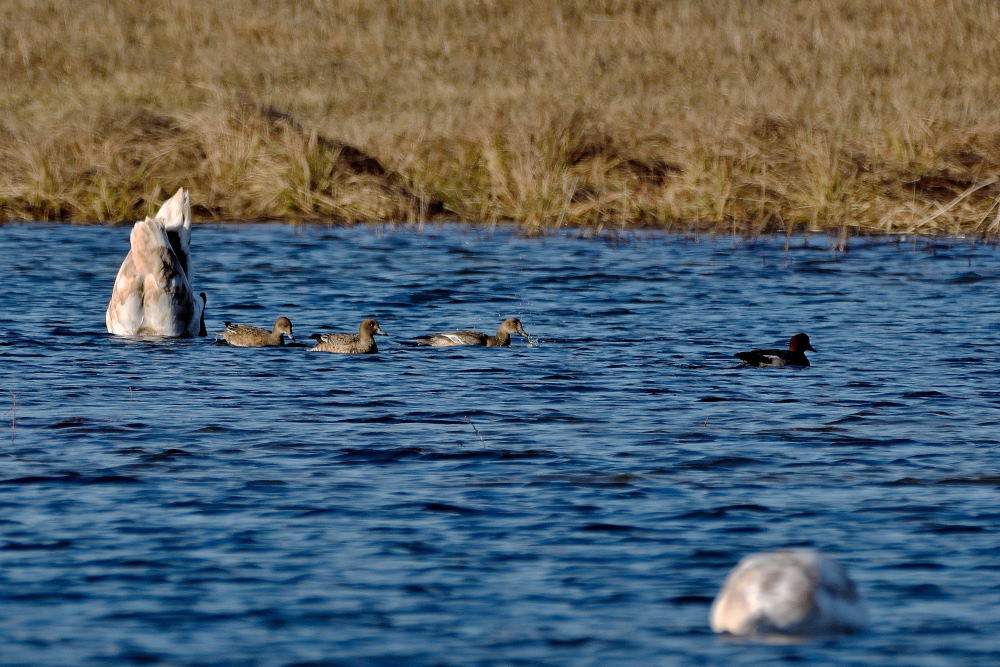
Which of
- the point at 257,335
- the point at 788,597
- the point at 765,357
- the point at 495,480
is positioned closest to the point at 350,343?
the point at 257,335

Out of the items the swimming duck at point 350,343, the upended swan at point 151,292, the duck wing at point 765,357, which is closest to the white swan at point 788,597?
the duck wing at point 765,357

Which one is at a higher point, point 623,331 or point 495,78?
point 495,78

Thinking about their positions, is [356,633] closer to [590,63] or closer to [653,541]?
[653,541]

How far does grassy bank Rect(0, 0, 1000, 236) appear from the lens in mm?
23641

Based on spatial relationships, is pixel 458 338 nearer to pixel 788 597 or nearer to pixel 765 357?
pixel 765 357

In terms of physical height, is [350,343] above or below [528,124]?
below

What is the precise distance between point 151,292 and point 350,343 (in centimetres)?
200

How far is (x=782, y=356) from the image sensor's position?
13414 mm

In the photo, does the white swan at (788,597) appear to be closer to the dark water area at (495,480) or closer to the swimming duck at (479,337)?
the dark water area at (495,480)

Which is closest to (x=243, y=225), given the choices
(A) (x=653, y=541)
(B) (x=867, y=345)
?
(B) (x=867, y=345)

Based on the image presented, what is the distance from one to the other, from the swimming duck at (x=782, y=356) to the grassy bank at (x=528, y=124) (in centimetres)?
832

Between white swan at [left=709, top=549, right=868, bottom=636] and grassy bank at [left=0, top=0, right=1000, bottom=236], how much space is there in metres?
15.7

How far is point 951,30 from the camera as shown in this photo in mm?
39250

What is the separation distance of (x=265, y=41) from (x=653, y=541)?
33862 mm
